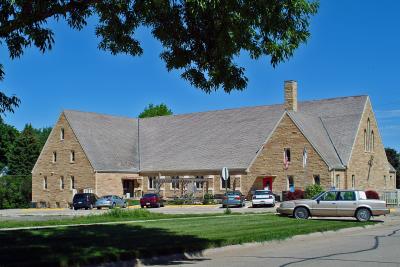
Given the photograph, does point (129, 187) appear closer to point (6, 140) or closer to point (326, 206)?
point (326, 206)

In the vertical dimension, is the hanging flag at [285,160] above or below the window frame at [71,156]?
below

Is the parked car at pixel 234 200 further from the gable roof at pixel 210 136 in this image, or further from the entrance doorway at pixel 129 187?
the entrance doorway at pixel 129 187

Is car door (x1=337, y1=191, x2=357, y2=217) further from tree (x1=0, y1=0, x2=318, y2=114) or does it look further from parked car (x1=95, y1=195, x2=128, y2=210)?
parked car (x1=95, y1=195, x2=128, y2=210)

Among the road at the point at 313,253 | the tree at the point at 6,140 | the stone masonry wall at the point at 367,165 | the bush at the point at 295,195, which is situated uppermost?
the tree at the point at 6,140

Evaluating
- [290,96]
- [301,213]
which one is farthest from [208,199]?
[301,213]

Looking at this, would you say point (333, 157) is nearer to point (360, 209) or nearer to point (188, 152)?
point (188, 152)

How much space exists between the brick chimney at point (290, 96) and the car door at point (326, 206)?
27807mm

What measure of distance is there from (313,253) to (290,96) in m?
41.6

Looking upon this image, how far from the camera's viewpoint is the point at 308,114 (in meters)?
58.2

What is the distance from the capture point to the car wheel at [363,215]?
1107 inches

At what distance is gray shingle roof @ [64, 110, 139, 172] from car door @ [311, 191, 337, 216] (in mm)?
31561

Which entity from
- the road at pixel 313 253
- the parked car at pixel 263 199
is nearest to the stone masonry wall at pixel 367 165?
the parked car at pixel 263 199

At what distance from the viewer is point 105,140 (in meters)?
61.0

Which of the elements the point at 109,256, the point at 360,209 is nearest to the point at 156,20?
the point at 109,256
